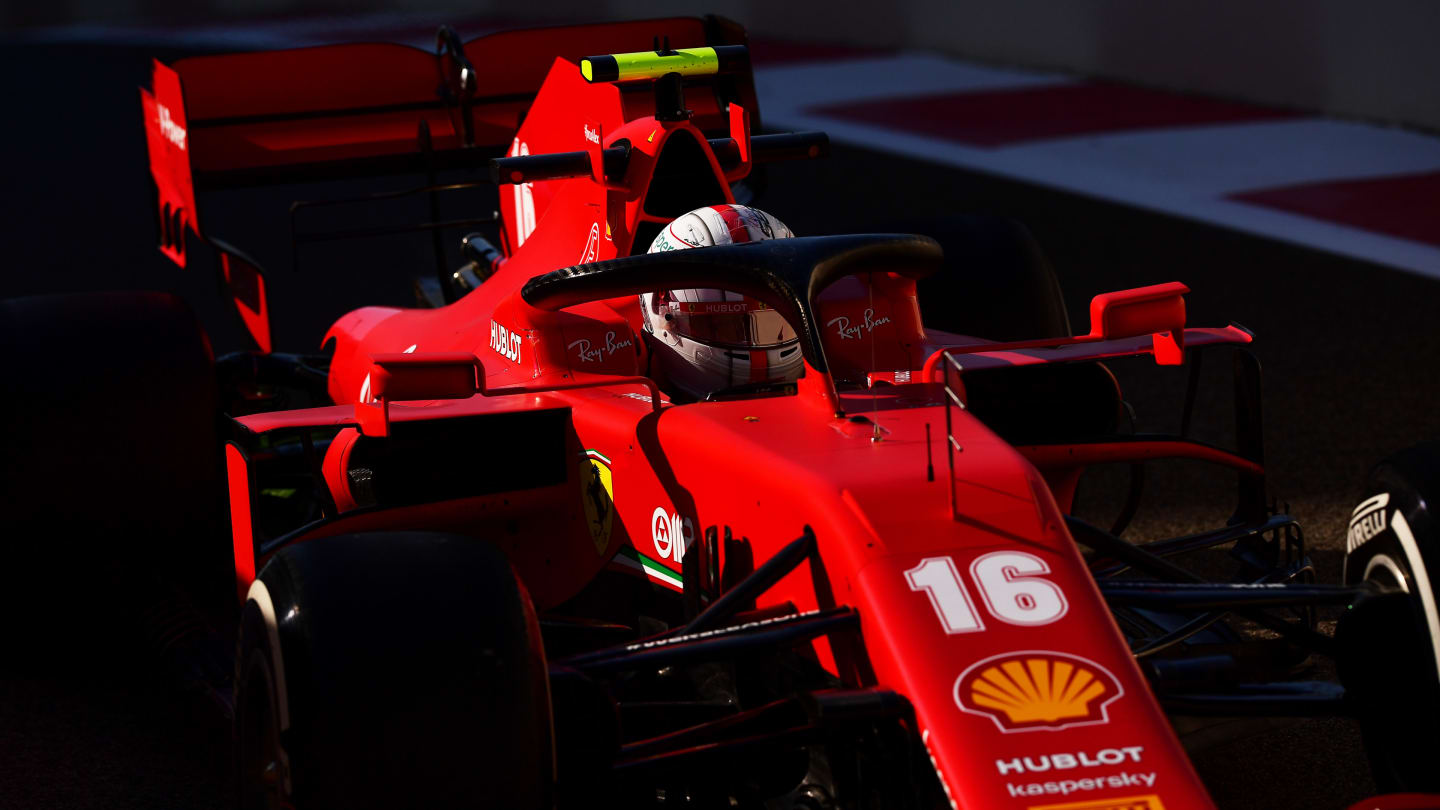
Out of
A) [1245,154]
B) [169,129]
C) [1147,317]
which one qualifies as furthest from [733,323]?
[1245,154]

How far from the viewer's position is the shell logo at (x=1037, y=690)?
2.52 meters

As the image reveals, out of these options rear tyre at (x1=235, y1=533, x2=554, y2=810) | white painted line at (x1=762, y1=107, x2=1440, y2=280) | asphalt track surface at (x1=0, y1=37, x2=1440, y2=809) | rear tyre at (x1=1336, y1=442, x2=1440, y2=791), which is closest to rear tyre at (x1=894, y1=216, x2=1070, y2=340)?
asphalt track surface at (x1=0, y1=37, x2=1440, y2=809)

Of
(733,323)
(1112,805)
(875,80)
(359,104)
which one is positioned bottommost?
(1112,805)

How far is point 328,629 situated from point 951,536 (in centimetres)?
95

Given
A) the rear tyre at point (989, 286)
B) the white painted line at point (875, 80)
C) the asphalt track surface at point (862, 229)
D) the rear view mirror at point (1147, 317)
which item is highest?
the white painted line at point (875, 80)

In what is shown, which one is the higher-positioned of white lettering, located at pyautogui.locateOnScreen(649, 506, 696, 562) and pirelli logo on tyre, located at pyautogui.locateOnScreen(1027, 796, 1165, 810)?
white lettering, located at pyautogui.locateOnScreen(649, 506, 696, 562)

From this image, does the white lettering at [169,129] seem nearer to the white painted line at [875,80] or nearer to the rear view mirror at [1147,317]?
the rear view mirror at [1147,317]

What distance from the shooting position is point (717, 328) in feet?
12.0

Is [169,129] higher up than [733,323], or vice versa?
[169,129]

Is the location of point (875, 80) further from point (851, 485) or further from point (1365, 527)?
point (851, 485)

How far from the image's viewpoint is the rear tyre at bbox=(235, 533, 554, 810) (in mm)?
2516

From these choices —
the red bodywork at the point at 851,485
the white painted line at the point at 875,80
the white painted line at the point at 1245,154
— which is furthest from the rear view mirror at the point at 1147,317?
the white painted line at the point at 875,80

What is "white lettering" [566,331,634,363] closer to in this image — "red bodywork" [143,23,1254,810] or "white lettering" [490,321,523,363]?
"red bodywork" [143,23,1254,810]

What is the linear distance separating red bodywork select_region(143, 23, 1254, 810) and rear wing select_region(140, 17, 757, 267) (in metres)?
0.82
